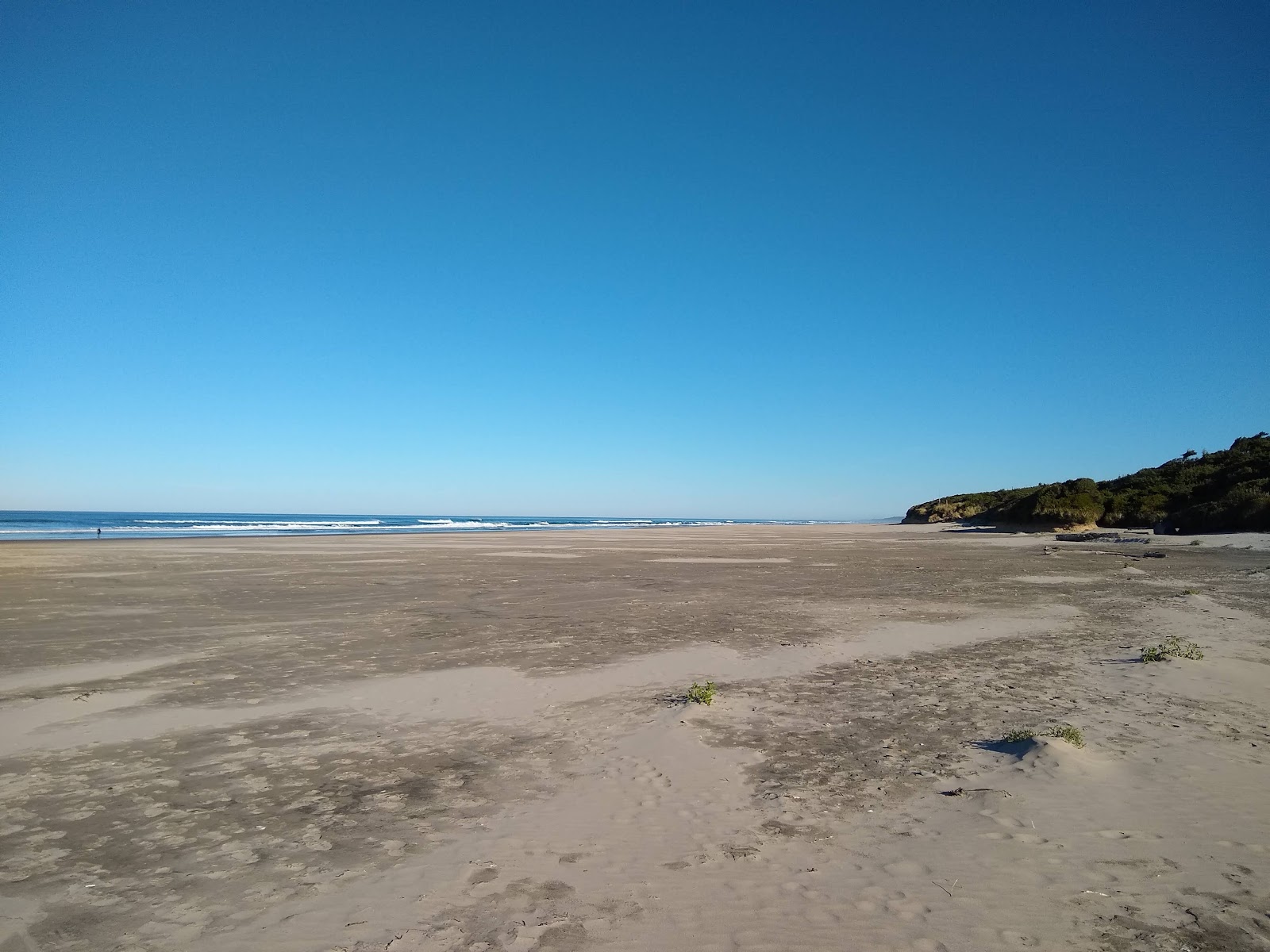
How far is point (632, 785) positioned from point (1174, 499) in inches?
2181

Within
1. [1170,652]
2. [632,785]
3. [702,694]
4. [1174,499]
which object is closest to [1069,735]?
[702,694]

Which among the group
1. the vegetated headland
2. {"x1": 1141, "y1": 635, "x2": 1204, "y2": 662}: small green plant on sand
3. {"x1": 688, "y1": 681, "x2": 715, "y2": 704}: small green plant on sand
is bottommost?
{"x1": 688, "y1": 681, "x2": 715, "y2": 704}: small green plant on sand

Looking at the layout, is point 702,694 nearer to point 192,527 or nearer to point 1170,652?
point 1170,652

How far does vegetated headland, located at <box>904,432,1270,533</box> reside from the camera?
3803 cm

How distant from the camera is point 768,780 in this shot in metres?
5.83

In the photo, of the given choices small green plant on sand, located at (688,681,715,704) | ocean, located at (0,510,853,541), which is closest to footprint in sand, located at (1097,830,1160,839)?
small green plant on sand, located at (688,681,715,704)

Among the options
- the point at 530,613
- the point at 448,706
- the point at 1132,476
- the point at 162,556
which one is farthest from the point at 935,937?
the point at 1132,476

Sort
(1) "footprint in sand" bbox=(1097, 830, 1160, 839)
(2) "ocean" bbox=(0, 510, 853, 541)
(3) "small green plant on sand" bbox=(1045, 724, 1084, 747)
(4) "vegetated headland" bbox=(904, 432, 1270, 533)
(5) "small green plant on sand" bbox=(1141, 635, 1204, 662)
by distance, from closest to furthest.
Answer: (1) "footprint in sand" bbox=(1097, 830, 1160, 839), (3) "small green plant on sand" bbox=(1045, 724, 1084, 747), (5) "small green plant on sand" bbox=(1141, 635, 1204, 662), (4) "vegetated headland" bbox=(904, 432, 1270, 533), (2) "ocean" bbox=(0, 510, 853, 541)

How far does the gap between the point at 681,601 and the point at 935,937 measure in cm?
1280

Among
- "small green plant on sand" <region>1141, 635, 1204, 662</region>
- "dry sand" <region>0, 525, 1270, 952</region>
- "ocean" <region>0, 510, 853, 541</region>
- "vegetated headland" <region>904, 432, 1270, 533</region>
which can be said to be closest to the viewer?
"dry sand" <region>0, 525, 1270, 952</region>

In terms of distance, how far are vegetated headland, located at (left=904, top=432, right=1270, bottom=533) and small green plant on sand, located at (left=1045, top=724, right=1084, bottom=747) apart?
134 ft

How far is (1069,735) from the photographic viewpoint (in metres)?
6.35

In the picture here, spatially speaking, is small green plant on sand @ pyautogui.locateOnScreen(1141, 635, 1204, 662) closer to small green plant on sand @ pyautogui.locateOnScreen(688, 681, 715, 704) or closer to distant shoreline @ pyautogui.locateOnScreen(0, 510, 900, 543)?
small green plant on sand @ pyautogui.locateOnScreen(688, 681, 715, 704)

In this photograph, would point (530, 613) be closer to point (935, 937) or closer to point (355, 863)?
point (355, 863)
